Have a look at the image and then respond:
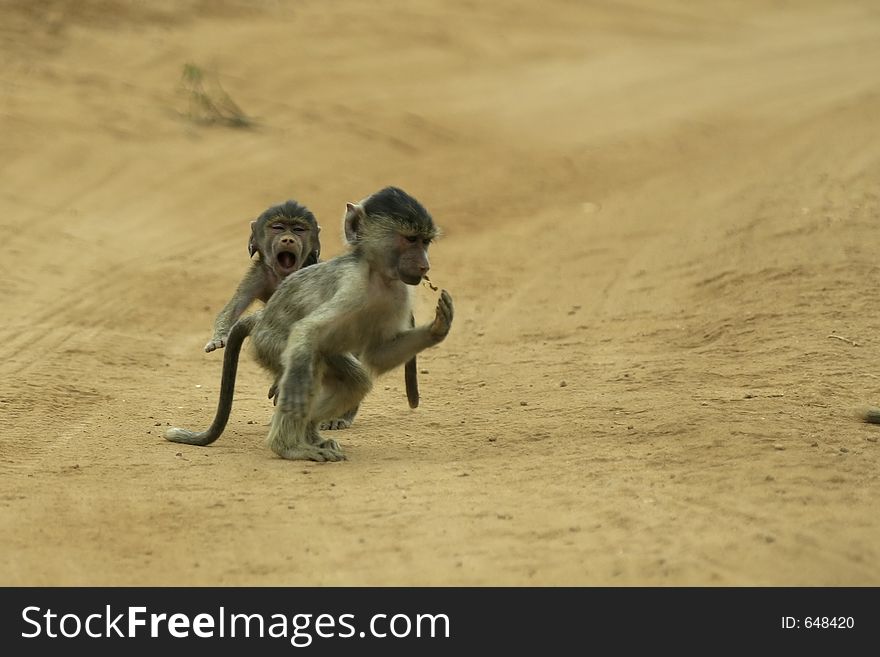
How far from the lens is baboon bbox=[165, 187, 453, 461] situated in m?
8.56

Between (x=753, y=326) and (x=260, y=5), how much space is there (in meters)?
15.3

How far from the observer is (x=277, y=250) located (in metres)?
10.7

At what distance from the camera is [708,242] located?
15.2 m

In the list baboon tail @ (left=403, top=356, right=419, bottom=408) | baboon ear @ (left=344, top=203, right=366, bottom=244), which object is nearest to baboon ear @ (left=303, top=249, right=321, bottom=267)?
baboon tail @ (left=403, top=356, right=419, bottom=408)

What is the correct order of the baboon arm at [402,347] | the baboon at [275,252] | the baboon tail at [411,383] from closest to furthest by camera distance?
the baboon arm at [402,347], the baboon tail at [411,383], the baboon at [275,252]

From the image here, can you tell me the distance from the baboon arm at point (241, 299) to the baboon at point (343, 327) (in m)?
1.24

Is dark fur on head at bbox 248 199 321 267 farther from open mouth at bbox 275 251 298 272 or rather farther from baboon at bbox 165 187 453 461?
baboon at bbox 165 187 453 461

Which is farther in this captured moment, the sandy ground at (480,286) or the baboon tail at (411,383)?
the baboon tail at (411,383)

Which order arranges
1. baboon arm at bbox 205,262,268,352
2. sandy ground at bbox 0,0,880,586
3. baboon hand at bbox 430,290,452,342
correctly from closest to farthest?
sandy ground at bbox 0,0,880,586 < baboon hand at bbox 430,290,452,342 < baboon arm at bbox 205,262,268,352

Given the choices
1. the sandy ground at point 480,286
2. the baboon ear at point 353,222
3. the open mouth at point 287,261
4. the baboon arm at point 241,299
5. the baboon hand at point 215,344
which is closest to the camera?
the sandy ground at point 480,286

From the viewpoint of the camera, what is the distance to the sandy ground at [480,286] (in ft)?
21.6

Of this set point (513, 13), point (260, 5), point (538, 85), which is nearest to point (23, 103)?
point (260, 5)

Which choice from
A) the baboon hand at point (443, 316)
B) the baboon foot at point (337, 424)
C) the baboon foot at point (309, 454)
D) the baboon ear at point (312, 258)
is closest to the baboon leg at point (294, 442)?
the baboon foot at point (309, 454)

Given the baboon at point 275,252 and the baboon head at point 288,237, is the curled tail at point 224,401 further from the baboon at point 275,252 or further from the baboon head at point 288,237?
the baboon head at point 288,237
